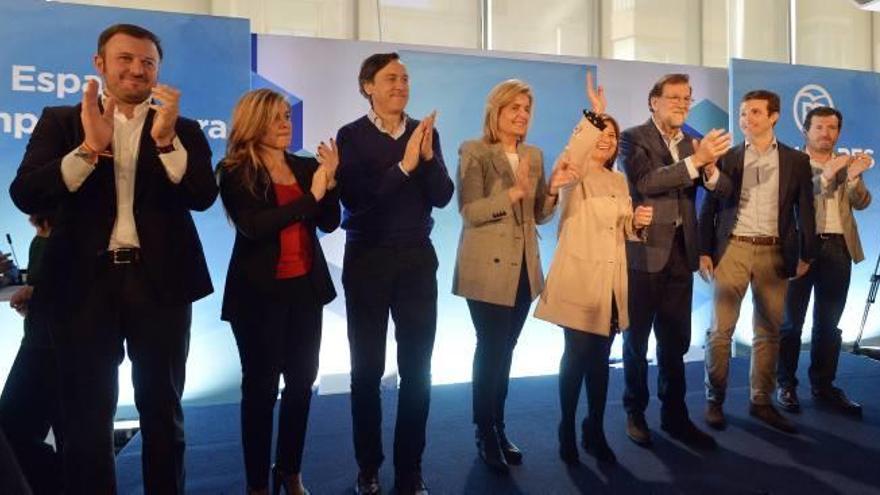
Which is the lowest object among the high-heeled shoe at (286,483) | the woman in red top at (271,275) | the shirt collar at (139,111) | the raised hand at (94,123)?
the high-heeled shoe at (286,483)

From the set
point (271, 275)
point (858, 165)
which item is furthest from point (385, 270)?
point (858, 165)

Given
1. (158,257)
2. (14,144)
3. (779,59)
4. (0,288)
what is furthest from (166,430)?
(779,59)

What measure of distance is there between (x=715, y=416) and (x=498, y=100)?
6.21ft

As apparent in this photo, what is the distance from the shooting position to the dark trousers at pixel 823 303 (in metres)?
3.68

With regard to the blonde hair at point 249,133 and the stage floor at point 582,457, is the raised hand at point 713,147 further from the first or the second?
the blonde hair at point 249,133

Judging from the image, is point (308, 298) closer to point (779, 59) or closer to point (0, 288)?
point (0, 288)

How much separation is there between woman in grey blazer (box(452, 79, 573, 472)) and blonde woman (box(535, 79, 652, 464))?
3.9 inches

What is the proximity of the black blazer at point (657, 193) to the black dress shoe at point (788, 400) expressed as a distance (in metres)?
1.15

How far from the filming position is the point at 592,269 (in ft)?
8.69

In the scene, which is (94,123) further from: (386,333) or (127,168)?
(386,333)

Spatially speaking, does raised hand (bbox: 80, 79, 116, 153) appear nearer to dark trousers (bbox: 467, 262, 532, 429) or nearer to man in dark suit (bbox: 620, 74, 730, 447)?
dark trousers (bbox: 467, 262, 532, 429)

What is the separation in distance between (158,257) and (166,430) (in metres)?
0.50

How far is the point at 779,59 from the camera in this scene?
6750 mm

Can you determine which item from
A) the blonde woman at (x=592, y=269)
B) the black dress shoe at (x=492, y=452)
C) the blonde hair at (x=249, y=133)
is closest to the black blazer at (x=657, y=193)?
the blonde woman at (x=592, y=269)
